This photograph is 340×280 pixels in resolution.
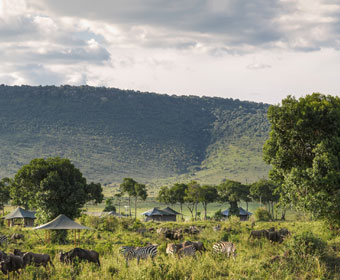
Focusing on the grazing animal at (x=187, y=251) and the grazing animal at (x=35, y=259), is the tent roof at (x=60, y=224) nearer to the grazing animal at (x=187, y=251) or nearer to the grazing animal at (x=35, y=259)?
the grazing animal at (x=187, y=251)

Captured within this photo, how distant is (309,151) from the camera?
867 inches

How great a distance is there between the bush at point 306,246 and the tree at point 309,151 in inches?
199

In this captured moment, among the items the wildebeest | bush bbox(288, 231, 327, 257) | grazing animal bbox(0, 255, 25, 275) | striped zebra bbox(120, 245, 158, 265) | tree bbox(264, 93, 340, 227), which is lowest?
striped zebra bbox(120, 245, 158, 265)

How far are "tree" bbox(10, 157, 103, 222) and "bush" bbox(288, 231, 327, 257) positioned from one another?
75.0ft

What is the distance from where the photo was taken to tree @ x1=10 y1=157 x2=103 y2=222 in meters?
34.3

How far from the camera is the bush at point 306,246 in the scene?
1467 cm

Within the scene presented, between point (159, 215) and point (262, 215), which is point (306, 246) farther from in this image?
point (159, 215)

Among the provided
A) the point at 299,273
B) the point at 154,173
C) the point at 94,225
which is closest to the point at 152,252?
the point at 299,273

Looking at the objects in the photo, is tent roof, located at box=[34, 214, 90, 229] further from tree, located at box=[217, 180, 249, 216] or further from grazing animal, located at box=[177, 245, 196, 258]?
tree, located at box=[217, 180, 249, 216]

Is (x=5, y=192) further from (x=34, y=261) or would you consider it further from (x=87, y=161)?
(x=87, y=161)

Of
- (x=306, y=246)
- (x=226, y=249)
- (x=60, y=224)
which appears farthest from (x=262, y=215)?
(x=306, y=246)

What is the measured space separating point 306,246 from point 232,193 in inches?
2628

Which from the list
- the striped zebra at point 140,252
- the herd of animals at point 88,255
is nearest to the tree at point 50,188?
the herd of animals at point 88,255

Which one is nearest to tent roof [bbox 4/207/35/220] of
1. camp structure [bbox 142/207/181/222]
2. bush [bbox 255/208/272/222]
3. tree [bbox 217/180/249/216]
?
camp structure [bbox 142/207/181/222]
